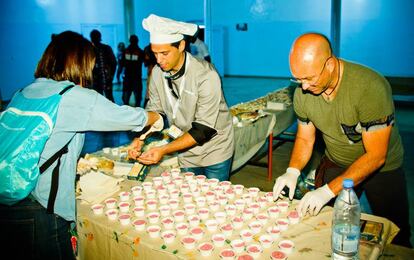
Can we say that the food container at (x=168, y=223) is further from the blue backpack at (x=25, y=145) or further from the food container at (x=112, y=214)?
the blue backpack at (x=25, y=145)

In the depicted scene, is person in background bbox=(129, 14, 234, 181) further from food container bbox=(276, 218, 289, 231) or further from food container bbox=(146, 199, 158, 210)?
food container bbox=(276, 218, 289, 231)

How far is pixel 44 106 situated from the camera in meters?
1.61

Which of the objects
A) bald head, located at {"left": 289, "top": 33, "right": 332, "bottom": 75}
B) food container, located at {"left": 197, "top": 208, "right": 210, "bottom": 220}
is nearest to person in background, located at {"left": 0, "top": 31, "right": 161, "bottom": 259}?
food container, located at {"left": 197, "top": 208, "right": 210, "bottom": 220}

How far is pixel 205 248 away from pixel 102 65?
6.72 meters

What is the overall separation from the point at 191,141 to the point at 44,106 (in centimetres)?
106

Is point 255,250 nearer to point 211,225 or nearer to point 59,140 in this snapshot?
point 211,225

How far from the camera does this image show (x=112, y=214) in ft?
6.08

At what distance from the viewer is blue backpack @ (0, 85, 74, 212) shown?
1580mm

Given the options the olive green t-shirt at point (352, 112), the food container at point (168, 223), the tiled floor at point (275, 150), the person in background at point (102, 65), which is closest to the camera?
the food container at point (168, 223)

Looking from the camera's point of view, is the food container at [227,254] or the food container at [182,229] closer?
the food container at [227,254]

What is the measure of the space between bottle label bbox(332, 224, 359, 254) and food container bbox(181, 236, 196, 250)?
584 millimetres

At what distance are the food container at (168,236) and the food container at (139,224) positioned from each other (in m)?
0.13

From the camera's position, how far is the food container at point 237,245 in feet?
4.94

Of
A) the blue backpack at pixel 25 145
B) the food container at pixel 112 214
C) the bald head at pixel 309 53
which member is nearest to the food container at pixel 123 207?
the food container at pixel 112 214
